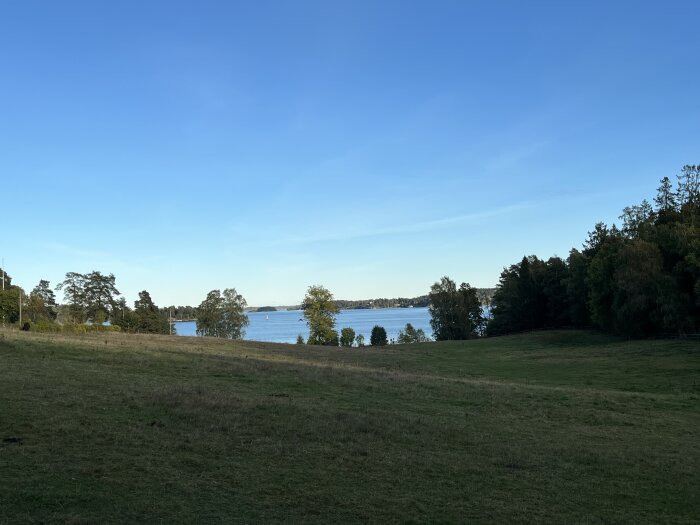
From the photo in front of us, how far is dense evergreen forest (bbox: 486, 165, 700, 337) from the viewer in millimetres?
53500

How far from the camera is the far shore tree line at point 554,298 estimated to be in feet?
178

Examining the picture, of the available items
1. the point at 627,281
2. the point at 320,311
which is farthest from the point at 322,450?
the point at 320,311

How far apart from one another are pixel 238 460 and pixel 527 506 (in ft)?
17.9

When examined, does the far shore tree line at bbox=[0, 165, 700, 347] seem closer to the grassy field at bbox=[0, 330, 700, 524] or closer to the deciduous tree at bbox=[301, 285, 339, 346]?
the deciduous tree at bbox=[301, 285, 339, 346]

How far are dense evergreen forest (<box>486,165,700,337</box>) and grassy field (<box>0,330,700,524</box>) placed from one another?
1381 inches

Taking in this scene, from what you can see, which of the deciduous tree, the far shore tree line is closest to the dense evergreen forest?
the far shore tree line

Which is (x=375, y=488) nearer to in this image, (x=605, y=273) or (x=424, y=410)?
(x=424, y=410)

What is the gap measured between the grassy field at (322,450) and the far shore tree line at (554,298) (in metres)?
35.8

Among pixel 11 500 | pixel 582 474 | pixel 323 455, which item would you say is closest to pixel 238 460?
pixel 323 455

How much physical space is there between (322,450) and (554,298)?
85.4 metres

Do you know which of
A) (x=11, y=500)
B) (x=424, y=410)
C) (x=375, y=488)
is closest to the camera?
(x=11, y=500)

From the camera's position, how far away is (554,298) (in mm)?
89875

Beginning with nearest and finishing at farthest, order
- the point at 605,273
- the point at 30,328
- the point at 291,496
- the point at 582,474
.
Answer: the point at 291,496
the point at 582,474
the point at 30,328
the point at 605,273

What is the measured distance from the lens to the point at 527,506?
9.00m
